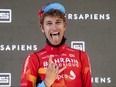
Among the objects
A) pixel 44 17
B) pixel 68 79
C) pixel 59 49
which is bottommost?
pixel 68 79

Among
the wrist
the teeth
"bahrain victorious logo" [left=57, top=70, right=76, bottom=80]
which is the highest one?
the teeth

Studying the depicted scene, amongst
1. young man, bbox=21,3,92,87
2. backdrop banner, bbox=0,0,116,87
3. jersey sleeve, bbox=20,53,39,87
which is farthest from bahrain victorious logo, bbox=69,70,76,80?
backdrop banner, bbox=0,0,116,87

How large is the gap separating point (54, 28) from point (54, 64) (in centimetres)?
15

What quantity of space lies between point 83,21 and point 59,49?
1.61 m

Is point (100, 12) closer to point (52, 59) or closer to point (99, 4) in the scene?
point (99, 4)

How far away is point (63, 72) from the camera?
5.00ft

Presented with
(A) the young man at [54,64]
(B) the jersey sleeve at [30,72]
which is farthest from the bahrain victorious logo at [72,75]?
(B) the jersey sleeve at [30,72]

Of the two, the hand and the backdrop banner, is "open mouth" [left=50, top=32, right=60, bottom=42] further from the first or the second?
the backdrop banner

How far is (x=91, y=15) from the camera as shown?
10.4ft

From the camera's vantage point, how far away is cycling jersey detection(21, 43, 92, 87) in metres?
1.51

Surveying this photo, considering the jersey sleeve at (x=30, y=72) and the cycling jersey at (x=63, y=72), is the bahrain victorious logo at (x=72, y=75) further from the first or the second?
the jersey sleeve at (x=30, y=72)

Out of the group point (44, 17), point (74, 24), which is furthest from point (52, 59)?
point (74, 24)

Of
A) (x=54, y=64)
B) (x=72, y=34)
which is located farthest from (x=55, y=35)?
(x=72, y=34)

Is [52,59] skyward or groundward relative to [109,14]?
groundward
